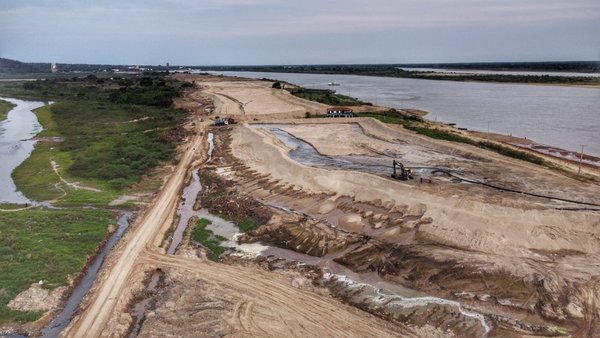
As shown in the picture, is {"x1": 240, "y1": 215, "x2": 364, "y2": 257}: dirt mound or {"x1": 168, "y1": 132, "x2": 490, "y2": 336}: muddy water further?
{"x1": 240, "y1": 215, "x2": 364, "y2": 257}: dirt mound

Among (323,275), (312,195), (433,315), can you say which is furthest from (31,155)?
(433,315)

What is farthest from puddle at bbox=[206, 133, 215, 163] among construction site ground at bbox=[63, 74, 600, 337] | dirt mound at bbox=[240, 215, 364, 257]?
dirt mound at bbox=[240, 215, 364, 257]

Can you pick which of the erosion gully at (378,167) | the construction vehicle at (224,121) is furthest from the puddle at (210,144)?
the erosion gully at (378,167)

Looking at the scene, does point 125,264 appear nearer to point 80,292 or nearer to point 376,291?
point 80,292

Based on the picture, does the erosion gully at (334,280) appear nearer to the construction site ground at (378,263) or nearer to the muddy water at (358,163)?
the construction site ground at (378,263)

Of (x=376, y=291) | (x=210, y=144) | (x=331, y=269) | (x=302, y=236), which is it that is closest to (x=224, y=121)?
(x=210, y=144)

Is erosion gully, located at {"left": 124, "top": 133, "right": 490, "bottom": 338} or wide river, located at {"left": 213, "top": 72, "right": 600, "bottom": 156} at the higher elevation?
wide river, located at {"left": 213, "top": 72, "right": 600, "bottom": 156}

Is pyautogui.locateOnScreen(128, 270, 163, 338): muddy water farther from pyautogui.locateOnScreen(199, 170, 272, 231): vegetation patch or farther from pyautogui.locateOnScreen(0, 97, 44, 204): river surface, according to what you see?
pyautogui.locateOnScreen(0, 97, 44, 204): river surface
